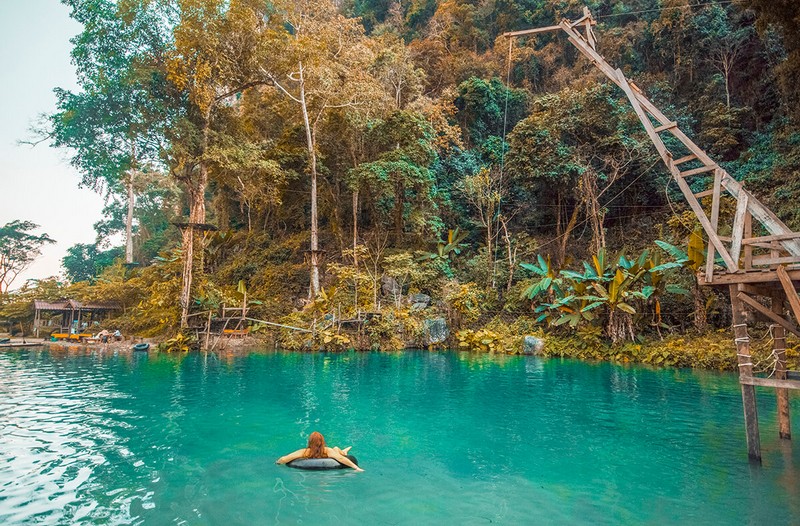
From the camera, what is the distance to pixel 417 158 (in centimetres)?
2006

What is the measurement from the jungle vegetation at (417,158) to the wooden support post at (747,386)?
28.5ft

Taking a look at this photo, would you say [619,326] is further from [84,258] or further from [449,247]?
[84,258]

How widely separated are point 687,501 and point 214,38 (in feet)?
65.4

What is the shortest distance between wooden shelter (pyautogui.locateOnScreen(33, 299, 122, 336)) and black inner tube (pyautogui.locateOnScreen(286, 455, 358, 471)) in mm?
21736

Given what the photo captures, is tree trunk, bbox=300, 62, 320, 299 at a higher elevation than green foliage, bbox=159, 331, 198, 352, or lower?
higher

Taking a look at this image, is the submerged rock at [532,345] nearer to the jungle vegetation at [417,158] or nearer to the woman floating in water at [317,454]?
the jungle vegetation at [417,158]

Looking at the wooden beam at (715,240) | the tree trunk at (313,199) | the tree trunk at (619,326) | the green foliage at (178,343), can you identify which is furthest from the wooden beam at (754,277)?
the green foliage at (178,343)

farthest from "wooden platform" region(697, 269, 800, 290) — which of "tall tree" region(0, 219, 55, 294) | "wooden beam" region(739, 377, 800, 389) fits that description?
"tall tree" region(0, 219, 55, 294)

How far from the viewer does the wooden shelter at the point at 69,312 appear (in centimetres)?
2212

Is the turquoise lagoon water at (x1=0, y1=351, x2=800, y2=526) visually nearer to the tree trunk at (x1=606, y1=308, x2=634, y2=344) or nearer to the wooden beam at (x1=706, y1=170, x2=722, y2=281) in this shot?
the wooden beam at (x1=706, y1=170, x2=722, y2=281)

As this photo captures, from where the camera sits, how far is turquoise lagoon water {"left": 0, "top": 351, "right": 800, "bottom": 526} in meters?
3.93

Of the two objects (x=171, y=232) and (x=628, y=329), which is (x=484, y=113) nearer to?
(x=628, y=329)

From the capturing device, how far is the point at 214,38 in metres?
17.5

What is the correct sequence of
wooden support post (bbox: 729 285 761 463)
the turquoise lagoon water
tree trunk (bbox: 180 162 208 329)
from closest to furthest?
the turquoise lagoon water, wooden support post (bbox: 729 285 761 463), tree trunk (bbox: 180 162 208 329)
